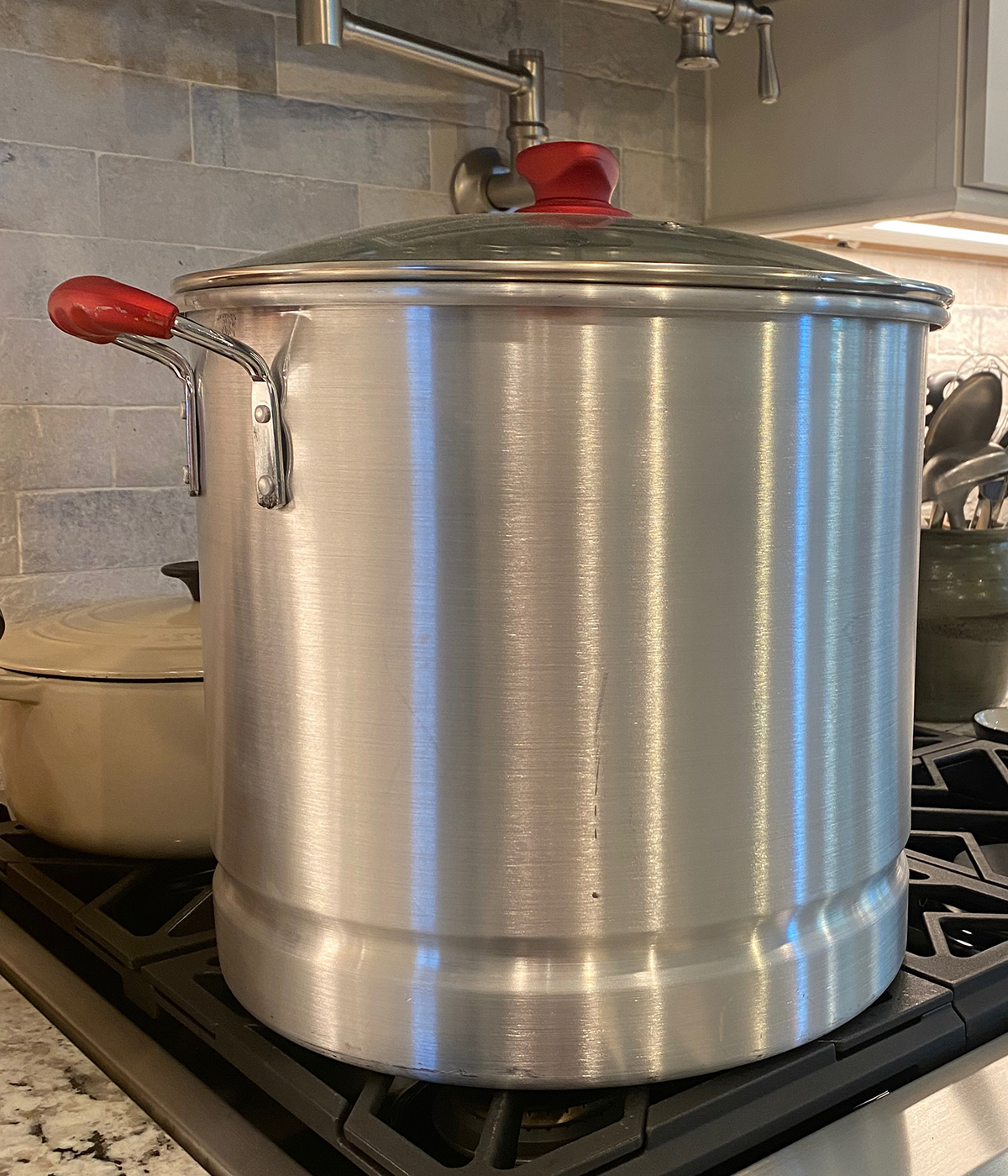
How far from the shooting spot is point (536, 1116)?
0.49 metres

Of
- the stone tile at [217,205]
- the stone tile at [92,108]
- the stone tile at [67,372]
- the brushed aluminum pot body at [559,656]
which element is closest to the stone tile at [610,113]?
the stone tile at [217,205]

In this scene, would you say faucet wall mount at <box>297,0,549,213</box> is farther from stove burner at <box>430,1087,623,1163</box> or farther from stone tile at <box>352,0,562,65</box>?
stove burner at <box>430,1087,623,1163</box>

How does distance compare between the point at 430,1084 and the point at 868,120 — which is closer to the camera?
the point at 430,1084

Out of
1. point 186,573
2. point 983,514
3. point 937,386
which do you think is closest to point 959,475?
point 983,514

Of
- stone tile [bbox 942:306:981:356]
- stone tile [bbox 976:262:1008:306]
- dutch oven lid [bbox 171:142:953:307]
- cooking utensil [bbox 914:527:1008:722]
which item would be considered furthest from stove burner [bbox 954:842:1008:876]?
stone tile [bbox 976:262:1008:306]

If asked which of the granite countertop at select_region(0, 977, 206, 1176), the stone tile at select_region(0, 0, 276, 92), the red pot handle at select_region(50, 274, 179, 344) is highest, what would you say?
the stone tile at select_region(0, 0, 276, 92)

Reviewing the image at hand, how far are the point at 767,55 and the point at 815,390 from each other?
883 millimetres

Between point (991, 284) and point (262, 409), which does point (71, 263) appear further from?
point (991, 284)

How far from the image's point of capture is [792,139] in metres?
1.29

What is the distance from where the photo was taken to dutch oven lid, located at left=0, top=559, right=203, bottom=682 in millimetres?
669

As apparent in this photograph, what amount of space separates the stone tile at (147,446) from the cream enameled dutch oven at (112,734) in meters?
0.30

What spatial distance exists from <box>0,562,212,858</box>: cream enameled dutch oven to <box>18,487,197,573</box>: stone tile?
0.81 feet

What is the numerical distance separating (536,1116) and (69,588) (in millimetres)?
632

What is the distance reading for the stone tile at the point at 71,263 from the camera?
916 mm
